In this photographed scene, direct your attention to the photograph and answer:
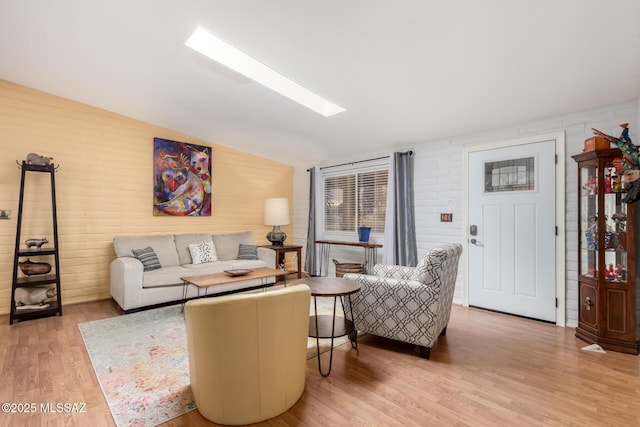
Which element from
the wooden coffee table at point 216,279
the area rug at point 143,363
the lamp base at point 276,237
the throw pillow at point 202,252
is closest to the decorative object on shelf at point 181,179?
the throw pillow at point 202,252

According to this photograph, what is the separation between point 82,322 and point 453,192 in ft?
14.6

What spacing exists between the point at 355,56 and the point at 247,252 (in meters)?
3.33

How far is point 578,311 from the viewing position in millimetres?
3078

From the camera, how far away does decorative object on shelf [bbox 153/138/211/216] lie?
4.55 metres

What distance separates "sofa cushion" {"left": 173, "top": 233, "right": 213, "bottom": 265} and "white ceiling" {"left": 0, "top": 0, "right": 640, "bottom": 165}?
175cm

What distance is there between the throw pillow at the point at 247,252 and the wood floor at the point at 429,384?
2310mm

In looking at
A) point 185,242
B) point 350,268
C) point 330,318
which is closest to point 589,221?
point 330,318

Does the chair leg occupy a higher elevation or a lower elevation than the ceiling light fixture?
lower

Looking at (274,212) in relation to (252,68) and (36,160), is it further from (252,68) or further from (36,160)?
(36,160)

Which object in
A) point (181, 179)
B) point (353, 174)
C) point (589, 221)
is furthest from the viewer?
point (353, 174)

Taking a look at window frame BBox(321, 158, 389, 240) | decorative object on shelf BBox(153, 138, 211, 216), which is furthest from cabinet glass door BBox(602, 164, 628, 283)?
decorative object on shelf BBox(153, 138, 211, 216)

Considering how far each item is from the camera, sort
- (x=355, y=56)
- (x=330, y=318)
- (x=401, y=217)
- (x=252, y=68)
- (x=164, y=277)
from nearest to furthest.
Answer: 1. (x=355, y=56)
2. (x=330, y=318)
3. (x=252, y=68)
4. (x=164, y=277)
5. (x=401, y=217)

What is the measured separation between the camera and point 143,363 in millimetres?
2385

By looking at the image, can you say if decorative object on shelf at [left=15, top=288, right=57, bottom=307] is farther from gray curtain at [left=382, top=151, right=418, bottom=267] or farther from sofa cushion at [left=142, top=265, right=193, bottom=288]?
gray curtain at [left=382, top=151, right=418, bottom=267]
